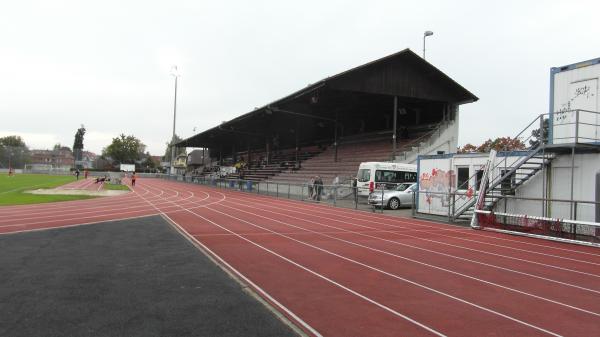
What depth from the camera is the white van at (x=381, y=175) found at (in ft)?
88.6

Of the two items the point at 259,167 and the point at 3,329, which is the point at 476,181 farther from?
the point at 259,167

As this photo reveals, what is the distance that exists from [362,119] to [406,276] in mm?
38074

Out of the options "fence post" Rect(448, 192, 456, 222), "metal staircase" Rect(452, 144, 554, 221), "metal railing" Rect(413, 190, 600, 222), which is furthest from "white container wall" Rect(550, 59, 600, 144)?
"fence post" Rect(448, 192, 456, 222)

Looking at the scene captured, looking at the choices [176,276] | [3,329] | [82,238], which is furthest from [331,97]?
[3,329]

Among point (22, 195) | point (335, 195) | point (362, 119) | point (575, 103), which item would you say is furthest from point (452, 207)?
point (362, 119)

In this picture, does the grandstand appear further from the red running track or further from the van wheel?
the red running track

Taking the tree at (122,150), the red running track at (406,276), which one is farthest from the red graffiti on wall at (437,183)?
the tree at (122,150)

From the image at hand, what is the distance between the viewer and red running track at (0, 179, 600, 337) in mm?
5328

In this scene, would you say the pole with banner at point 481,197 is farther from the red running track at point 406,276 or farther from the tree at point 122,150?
the tree at point 122,150

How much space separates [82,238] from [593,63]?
1526 centimetres

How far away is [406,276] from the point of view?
7680 millimetres

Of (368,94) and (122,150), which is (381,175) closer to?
(368,94)

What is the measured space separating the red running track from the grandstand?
17.6 m

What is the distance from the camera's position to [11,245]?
32.1ft
